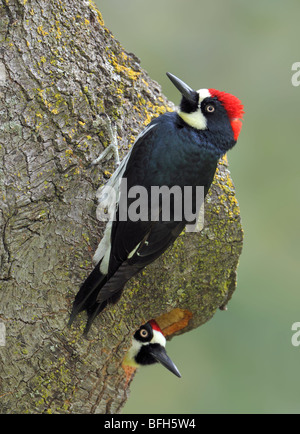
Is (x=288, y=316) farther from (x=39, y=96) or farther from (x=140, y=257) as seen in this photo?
(x=39, y=96)

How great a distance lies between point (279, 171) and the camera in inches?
225

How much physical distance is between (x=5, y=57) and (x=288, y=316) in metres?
Result: 3.49

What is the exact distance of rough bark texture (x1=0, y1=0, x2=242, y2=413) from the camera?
2.83 metres

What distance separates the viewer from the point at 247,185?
5.59 m

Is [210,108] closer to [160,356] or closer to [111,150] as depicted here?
[111,150]

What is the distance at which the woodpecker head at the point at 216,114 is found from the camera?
117 inches

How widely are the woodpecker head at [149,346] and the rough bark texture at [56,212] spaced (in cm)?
26

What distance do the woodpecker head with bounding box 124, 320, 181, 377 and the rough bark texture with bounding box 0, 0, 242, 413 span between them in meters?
0.26

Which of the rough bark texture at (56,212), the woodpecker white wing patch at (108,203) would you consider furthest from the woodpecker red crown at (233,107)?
the rough bark texture at (56,212)

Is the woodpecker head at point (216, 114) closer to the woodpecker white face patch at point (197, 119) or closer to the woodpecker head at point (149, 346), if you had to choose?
the woodpecker white face patch at point (197, 119)
